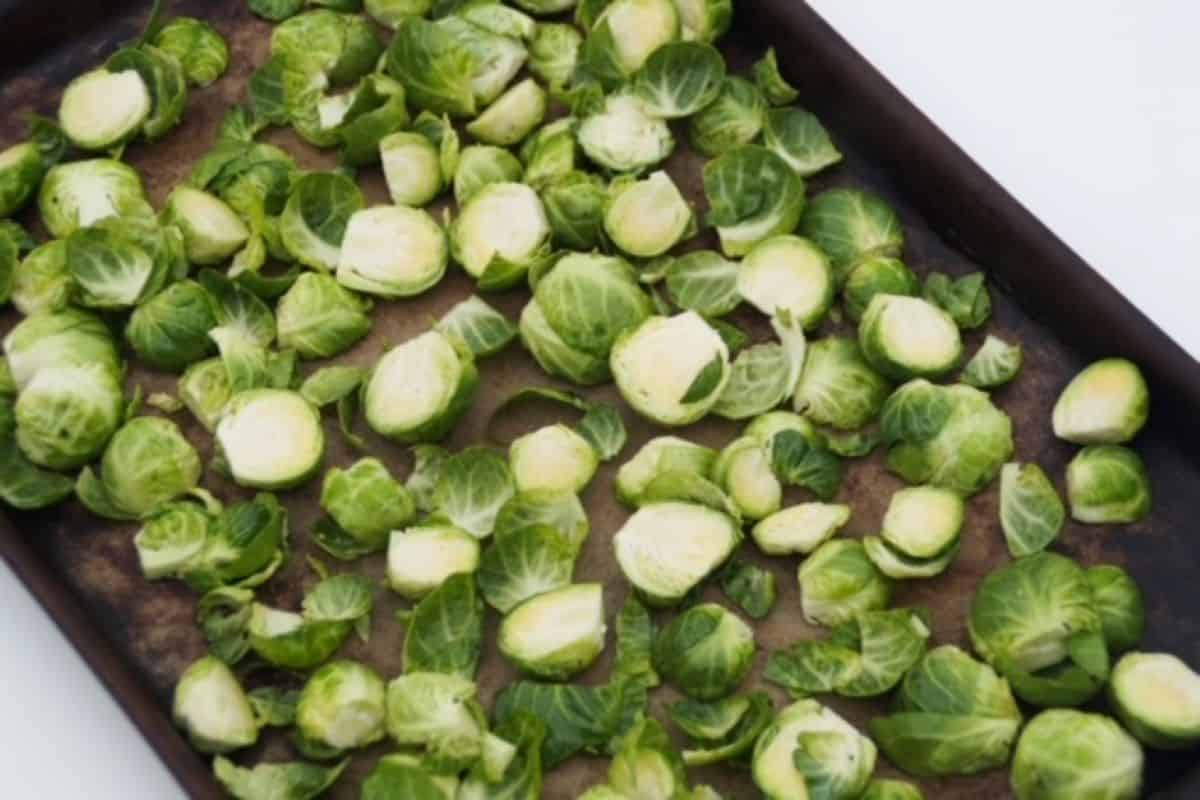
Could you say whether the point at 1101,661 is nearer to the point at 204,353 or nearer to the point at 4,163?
the point at 204,353

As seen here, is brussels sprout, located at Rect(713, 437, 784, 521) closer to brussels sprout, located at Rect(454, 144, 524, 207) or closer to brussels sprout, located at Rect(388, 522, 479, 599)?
brussels sprout, located at Rect(388, 522, 479, 599)

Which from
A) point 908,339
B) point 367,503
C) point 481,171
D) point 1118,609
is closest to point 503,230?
point 481,171

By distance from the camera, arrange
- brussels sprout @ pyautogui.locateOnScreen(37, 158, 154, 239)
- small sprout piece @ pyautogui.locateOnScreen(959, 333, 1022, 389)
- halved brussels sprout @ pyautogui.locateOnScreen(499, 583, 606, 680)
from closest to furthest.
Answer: halved brussels sprout @ pyautogui.locateOnScreen(499, 583, 606, 680)
small sprout piece @ pyautogui.locateOnScreen(959, 333, 1022, 389)
brussels sprout @ pyautogui.locateOnScreen(37, 158, 154, 239)

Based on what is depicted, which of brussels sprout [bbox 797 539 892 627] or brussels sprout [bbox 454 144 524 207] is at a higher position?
brussels sprout [bbox 454 144 524 207]

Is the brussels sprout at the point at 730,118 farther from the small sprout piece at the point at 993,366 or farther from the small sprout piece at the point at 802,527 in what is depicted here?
the small sprout piece at the point at 802,527

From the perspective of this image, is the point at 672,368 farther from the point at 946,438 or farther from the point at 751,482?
the point at 946,438

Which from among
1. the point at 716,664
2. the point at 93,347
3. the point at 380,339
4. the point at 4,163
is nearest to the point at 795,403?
the point at 716,664

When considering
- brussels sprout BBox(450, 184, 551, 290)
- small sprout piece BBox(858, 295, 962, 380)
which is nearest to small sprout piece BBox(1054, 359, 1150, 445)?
small sprout piece BBox(858, 295, 962, 380)
